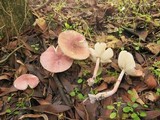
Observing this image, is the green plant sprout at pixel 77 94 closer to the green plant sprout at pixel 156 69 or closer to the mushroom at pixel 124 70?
the mushroom at pixel 124 70

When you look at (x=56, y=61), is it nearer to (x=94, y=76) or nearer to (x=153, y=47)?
(x=94, y=76)

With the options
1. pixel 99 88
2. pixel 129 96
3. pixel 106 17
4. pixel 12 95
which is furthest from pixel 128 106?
pixel 106 17

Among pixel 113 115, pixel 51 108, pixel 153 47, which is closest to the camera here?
pixel 113 115

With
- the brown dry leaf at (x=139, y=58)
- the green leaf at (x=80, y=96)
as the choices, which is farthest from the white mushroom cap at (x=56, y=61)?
the brown dry leaf at (x=139, y=58)

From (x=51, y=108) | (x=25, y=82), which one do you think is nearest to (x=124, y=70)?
(x=51, y=108)

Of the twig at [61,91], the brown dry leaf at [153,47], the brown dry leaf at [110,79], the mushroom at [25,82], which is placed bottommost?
the twig at [61,91]

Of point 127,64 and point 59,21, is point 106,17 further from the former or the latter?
point 127,64

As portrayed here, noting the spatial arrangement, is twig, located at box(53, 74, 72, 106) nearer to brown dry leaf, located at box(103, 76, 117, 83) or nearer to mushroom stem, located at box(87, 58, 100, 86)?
mushroom stem, located at box(87, 58, 100, 86)
